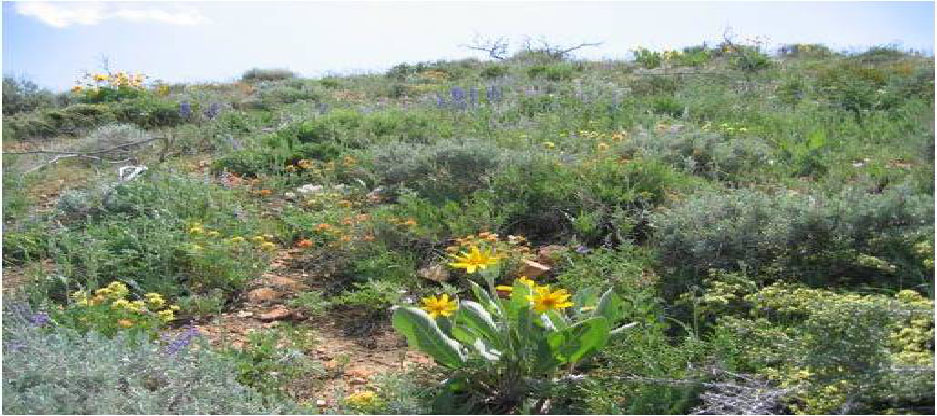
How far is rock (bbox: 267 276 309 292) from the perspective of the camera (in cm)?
418

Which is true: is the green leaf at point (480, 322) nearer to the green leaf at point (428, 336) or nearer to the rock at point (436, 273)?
the green leaf at point (428, 336)

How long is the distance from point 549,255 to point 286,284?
1.28m

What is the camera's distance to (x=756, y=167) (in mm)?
5121

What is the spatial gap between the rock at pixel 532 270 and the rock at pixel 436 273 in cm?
35

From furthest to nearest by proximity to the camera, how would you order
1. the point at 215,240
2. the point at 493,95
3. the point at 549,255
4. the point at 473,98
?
the point at 493,95 → the point at 473,98 → the point at 215,240 → the point at 549,255

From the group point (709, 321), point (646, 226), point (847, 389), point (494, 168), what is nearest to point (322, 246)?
point (494, 168)

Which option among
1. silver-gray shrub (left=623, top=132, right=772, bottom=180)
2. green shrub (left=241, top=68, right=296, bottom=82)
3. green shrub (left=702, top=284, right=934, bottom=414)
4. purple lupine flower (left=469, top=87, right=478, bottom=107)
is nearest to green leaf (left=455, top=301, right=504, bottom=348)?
green shrub (left=702, top=284, right=934, bottom=414)

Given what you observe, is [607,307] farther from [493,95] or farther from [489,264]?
[493,95]

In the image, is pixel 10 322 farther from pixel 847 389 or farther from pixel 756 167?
pixel 756 167

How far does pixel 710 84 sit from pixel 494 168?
4.76 metres

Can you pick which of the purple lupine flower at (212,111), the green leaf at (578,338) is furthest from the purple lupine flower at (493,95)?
the green leaf at (578,338)

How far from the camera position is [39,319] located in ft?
10.5

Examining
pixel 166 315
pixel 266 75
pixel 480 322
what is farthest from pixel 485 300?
pixel 266 75

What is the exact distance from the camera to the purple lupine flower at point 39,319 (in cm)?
318
